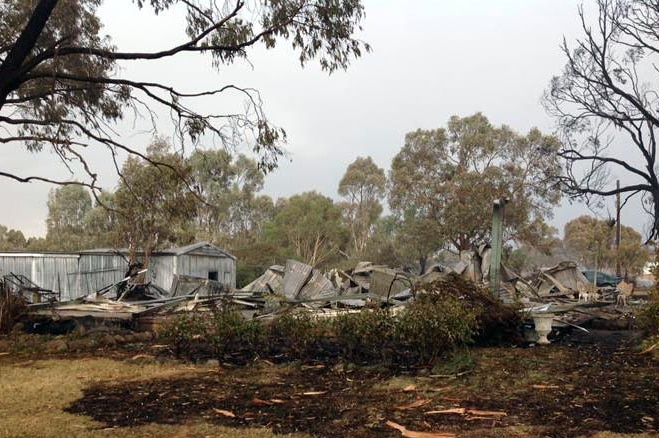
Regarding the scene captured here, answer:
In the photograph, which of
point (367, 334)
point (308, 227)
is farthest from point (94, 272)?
point (308, 227)

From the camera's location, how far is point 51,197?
59031mm

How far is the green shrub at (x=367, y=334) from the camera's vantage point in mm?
8484

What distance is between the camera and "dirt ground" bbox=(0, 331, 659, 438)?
17.7 ft

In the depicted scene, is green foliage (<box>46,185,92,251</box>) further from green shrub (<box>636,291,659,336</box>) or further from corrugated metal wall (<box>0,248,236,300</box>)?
green shrub (<box>636,291,659,336</box>)

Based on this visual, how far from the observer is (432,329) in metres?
8.17

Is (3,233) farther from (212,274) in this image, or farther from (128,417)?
(128,417)

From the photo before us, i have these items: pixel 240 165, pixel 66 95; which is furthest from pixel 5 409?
pixel 240 165

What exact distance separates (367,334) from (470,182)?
3236 cm

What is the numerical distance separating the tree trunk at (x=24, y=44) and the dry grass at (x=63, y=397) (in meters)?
4.80

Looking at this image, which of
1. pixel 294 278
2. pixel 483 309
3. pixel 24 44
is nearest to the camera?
pixel 24 44

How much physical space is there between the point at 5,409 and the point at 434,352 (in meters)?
5.52

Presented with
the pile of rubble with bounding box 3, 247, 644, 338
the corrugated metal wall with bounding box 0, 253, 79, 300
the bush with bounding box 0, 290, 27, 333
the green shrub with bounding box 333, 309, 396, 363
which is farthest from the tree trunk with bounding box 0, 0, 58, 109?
the corrugated metal wall with bounding box 0, 253, 79, 300

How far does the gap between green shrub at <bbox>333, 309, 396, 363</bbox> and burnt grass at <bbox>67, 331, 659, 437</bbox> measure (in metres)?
0.44

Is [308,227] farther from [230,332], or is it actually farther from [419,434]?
[419,434]
